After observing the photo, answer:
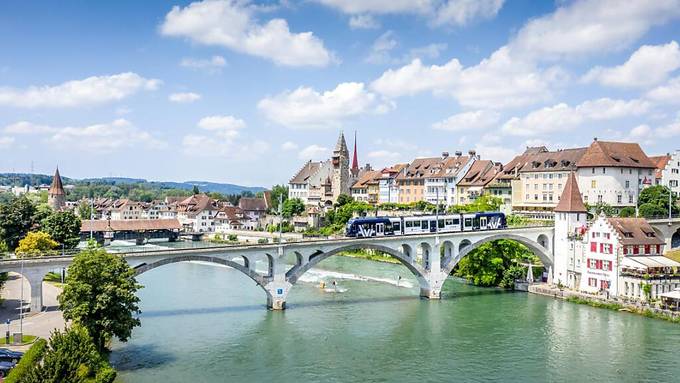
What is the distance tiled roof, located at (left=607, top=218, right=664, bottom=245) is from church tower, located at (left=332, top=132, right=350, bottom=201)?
2689 inches

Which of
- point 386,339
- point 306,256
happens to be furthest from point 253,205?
point 386,339

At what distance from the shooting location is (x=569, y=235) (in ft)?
207

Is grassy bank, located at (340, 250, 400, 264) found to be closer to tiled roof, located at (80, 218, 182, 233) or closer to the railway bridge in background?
the railway bridge in background

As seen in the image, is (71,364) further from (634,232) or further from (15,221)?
(634,232)

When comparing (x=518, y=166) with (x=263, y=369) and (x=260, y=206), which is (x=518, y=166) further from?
(x=260, y=206)

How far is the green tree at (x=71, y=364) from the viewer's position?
89.0ft

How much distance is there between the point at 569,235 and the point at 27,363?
49974 mm

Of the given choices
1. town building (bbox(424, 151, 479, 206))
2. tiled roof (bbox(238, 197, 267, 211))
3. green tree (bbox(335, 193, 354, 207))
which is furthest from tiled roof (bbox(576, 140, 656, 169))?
tiled roof (bbox(238, 197, 267, 211))

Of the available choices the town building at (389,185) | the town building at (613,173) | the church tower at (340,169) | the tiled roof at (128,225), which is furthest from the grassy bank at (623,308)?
the tiled roof at (128,225)

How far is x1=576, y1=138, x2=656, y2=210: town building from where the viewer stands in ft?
256

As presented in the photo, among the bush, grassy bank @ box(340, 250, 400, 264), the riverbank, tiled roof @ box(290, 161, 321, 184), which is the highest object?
tiled roof @ box(290, 161, 321, 184)

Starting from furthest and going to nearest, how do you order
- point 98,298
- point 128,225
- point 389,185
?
point 389,185, point 128,225, point 98,298

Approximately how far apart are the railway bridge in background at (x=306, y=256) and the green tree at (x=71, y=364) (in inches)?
482

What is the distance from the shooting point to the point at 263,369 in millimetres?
36344
